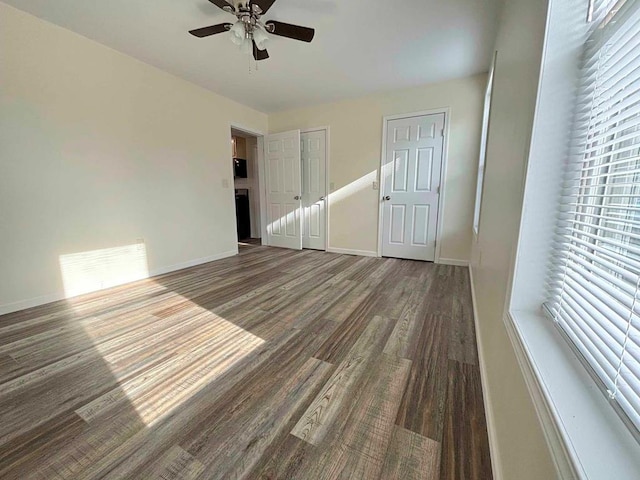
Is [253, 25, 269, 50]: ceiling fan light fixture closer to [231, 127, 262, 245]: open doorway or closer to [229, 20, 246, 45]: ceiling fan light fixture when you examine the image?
[229, 20, 246, 45]: ceiling fan light fixture

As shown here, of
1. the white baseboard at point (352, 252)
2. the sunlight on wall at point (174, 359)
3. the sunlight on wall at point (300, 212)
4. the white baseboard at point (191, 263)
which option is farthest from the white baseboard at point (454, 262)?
the white baseboard at point (191, 263)

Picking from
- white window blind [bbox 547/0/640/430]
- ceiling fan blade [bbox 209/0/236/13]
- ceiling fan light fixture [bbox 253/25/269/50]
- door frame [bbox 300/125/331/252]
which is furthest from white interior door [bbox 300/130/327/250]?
white window blind [bbox 547/0/640/430]

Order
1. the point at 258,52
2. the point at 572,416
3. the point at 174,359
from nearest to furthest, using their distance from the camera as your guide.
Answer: the point at 572,416 → the point at 174,359 → the point at 258,52

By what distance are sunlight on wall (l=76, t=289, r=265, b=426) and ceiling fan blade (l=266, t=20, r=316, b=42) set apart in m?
2.28

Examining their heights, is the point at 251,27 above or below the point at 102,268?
above

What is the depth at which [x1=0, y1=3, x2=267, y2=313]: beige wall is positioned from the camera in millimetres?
2141

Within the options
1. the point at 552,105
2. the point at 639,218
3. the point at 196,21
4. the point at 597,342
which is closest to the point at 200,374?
the point at 597,342

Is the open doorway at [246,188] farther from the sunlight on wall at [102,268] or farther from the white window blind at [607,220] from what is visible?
the white window blind at [607,220]

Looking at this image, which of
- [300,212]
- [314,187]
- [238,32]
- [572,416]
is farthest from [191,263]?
[572,416]

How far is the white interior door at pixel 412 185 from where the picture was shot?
3.54 metres

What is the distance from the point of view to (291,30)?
199 cm

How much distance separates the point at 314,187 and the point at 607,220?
410cm

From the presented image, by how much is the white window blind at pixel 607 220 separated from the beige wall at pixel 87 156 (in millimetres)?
3533

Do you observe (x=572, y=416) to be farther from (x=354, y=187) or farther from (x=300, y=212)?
(x=300, y=212)
